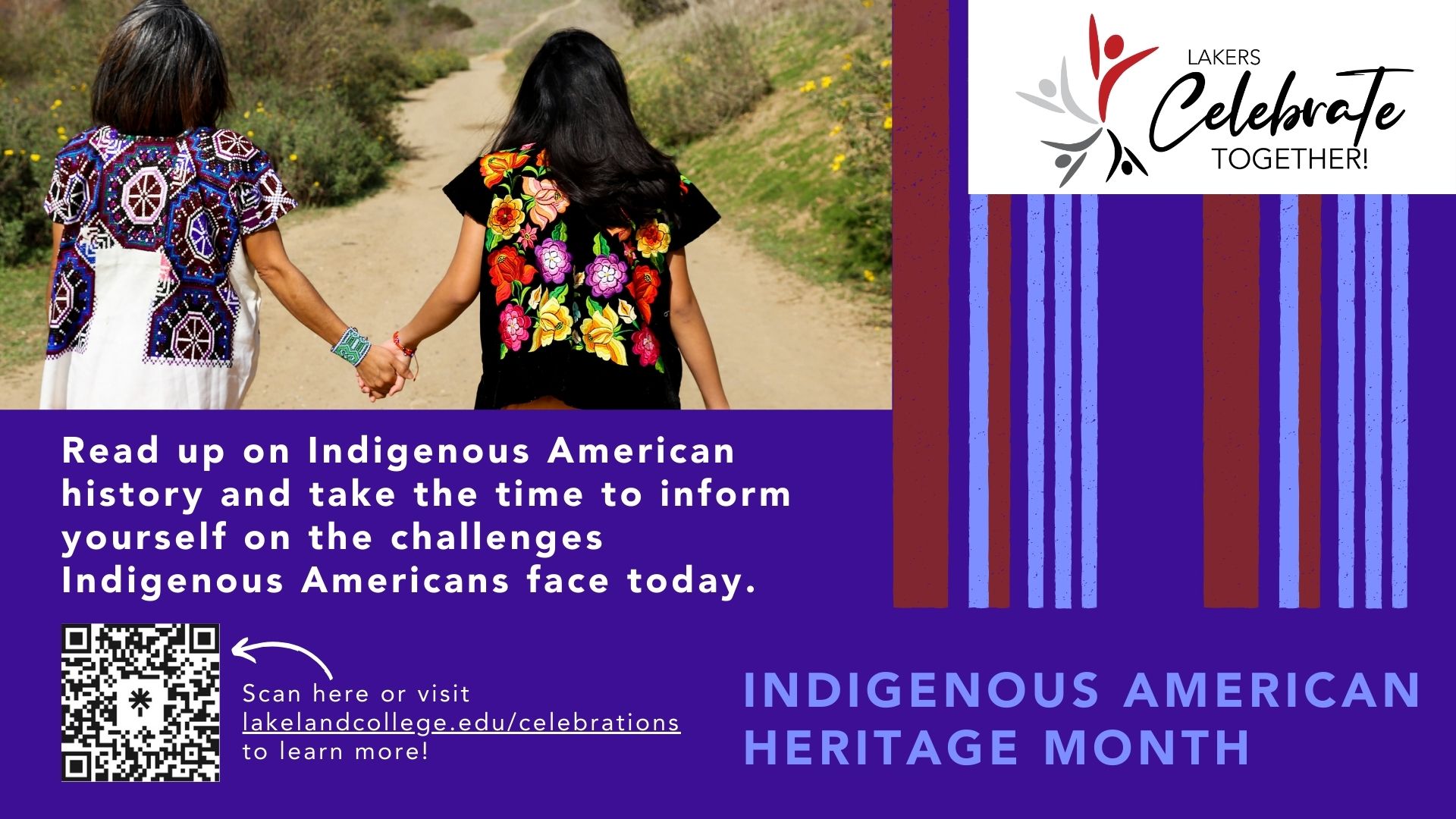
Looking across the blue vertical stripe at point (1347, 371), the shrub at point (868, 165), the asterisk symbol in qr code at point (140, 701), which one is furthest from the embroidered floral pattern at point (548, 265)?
the shrub at point (868, 165)

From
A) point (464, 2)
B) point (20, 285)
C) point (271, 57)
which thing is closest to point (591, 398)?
point (20, 285)

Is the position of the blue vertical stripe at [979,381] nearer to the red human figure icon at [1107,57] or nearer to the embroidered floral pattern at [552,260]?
the red human figure icon at [1107,57]

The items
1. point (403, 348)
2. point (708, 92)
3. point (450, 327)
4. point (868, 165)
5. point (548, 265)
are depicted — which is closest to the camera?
point (548, 265)

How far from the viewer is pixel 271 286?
3.52m

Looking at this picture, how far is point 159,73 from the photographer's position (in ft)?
11.0

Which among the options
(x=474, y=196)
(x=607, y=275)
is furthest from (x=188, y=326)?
(x=607, y=275)

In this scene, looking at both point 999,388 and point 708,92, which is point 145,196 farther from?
point 708,92

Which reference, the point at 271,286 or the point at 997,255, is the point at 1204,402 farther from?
the point at 271,286

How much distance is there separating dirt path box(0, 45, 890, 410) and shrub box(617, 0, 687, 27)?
47.4 ft

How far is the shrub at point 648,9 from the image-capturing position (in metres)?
28.2

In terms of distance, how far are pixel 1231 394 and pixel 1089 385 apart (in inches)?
11.2

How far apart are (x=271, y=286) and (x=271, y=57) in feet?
44.1

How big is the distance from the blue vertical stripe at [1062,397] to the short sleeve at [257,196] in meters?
1.58

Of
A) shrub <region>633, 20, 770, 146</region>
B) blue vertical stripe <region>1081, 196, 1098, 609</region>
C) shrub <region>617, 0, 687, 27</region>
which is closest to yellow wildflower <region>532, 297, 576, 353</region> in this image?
blue vertical stripe <region>1081, 196, 1098, 609</region>
